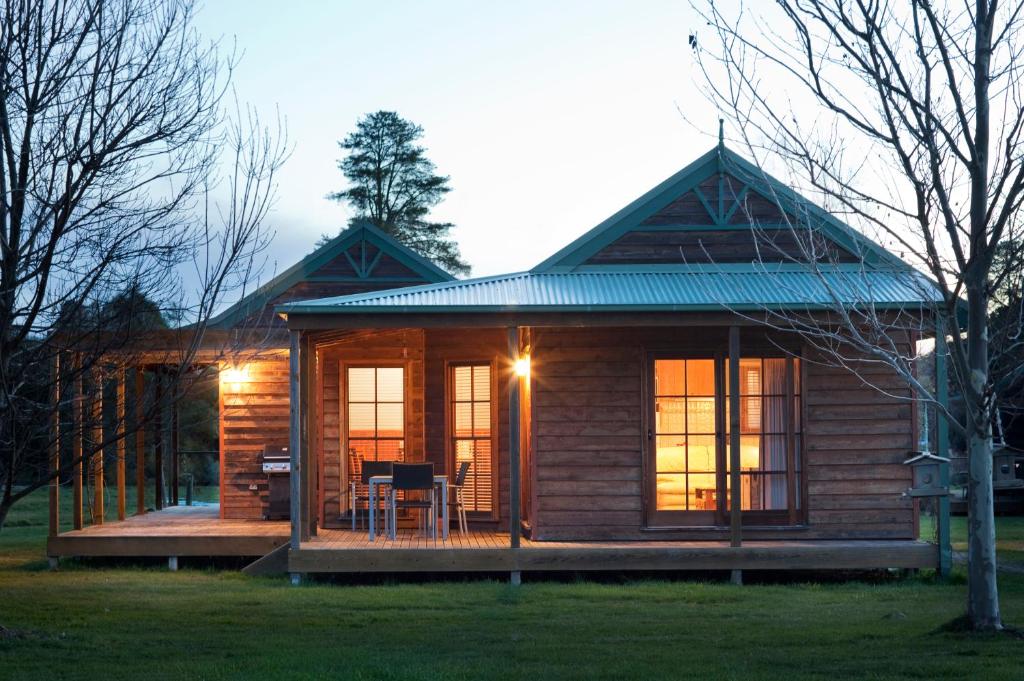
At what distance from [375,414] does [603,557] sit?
385 centimetres

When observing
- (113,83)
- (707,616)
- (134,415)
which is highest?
(113,83)

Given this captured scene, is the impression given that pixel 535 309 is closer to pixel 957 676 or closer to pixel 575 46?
pixel 575 46

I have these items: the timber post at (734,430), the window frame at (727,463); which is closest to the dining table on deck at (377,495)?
the window frame at (727,463)

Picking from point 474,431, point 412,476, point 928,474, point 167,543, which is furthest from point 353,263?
point 928,474

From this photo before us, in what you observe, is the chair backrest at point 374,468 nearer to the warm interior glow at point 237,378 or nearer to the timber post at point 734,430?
the warm interior glow at point 237,378

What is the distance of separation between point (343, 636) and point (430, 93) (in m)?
12.7

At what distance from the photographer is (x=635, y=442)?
514 inches

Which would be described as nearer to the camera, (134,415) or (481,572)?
(134,415)

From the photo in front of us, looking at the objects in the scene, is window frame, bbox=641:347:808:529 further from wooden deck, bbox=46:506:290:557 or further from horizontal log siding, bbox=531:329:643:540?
wooden deck, bbox=46:506:290:557

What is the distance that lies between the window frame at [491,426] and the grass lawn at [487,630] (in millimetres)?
1984

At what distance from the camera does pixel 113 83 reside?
783 cm

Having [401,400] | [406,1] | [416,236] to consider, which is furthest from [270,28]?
[416,236]

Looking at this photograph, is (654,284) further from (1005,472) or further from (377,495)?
(1005,472)

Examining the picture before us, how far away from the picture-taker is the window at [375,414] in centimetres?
1484
